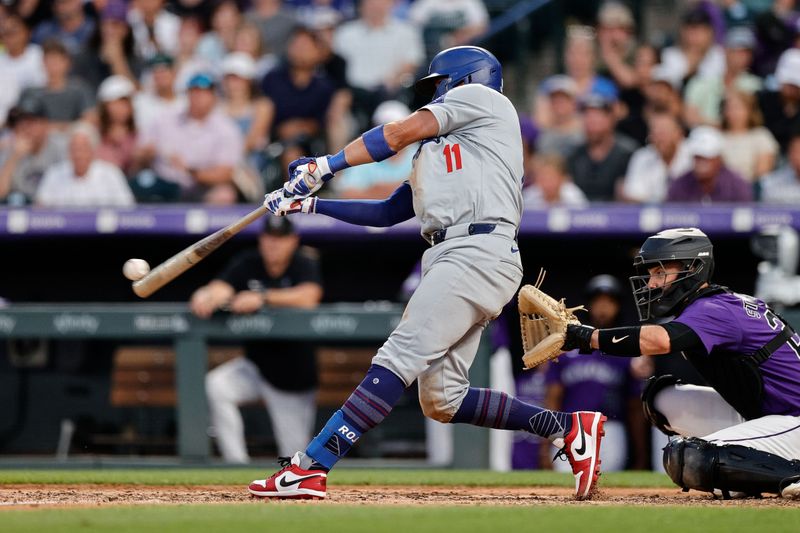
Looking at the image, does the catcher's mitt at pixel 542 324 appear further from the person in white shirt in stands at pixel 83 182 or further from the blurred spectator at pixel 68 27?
the blurred spectator at pixel 68 27

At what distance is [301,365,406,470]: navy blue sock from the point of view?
15.4 ft

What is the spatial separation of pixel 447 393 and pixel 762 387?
124 cm

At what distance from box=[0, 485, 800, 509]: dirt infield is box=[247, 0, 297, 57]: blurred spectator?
5370 millimetres

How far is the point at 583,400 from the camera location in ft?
26.6

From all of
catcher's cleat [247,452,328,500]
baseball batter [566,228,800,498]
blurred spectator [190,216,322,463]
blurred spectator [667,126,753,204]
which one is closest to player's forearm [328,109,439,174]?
baseball batter [566,228,800,498]

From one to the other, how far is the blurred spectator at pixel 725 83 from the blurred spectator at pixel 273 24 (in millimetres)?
3257

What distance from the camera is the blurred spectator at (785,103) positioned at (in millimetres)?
8953

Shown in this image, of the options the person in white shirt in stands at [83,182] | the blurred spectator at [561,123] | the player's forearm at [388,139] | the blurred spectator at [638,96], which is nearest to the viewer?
the player's forearm at [388,139]

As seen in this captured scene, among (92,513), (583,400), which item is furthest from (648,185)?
(92,513)

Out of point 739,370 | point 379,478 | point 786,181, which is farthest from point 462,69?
point 786,181

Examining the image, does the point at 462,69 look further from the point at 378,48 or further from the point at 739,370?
the point at 378,48

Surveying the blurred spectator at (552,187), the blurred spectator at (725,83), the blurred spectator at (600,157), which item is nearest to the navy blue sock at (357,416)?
the blurred spectator at (552,187)

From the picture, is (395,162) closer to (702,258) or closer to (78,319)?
(78,319)

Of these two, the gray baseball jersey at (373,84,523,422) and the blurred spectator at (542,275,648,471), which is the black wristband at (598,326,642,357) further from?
the blurred spectator at (542,275,648,471)
